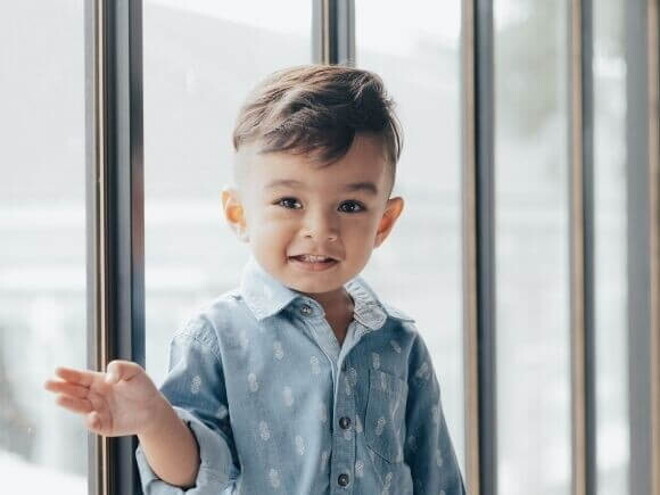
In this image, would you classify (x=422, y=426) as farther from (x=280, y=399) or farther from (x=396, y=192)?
(x=396, y=192)

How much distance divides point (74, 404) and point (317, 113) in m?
0.48

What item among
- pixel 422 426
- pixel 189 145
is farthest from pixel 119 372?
pixel 189 145

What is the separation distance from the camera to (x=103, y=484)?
151 cm

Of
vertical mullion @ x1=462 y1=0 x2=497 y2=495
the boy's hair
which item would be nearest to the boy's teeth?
the boy's hair

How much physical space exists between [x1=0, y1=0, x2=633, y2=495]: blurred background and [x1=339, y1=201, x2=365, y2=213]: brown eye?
15.4 inches

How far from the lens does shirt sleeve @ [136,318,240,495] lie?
1.26 m

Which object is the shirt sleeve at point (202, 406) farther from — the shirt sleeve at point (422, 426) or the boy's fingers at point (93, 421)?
the shirt sleeve at point (422, 426)

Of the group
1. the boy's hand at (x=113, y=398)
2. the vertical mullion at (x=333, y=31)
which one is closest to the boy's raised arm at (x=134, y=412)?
the boy's hand at (x=113, y=398)

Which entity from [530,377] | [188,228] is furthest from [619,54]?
[188,228]

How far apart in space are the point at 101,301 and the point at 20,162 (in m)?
0.23

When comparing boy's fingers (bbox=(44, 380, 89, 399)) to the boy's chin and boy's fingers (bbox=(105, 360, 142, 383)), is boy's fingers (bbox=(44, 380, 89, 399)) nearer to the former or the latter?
boy's fingers (bbox=(105, 360, 142, 383))

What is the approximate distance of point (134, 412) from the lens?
119cm

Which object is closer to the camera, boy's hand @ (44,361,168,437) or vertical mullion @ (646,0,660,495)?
boy's hand @ (44,361,168,437)

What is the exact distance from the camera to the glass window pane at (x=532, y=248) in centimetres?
254
